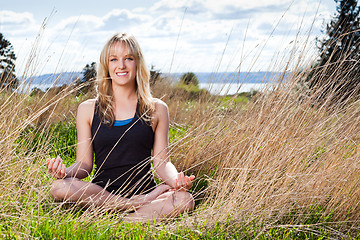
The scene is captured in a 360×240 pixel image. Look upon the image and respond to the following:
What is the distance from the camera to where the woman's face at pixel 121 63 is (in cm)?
274

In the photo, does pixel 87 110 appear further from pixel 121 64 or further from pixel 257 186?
pixel 257 186

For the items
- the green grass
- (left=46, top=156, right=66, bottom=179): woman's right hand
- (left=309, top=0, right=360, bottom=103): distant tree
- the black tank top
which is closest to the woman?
the black tank top

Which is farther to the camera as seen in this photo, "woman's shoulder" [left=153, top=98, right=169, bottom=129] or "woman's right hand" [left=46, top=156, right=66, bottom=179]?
"woman's shoulder" [left=153, top=98, right=169, bottom=129]

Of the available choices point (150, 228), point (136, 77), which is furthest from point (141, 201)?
point (136, 77)

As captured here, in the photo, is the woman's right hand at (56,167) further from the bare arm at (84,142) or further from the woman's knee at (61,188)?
the bare arm at (84,142)

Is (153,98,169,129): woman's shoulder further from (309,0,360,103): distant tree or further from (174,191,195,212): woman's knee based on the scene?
(309,0,360,103): distant tree

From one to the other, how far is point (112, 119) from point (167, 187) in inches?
22.6

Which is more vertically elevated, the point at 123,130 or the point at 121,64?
the point at 121,64

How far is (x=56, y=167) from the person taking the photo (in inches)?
94.0

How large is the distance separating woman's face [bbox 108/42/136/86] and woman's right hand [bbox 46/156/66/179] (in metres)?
0.67

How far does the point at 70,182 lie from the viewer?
2504mm

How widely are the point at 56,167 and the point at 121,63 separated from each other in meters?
0.78

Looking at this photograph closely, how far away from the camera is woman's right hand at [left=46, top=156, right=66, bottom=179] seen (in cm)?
237

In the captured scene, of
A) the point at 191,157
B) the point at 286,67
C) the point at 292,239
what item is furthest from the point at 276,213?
the point at 286,67
